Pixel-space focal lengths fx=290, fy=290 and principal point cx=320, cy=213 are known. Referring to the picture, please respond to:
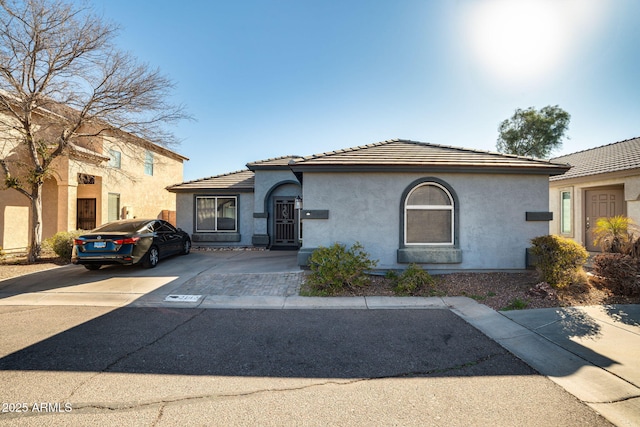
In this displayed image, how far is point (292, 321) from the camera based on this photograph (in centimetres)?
511

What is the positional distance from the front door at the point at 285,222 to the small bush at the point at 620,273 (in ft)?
34.1

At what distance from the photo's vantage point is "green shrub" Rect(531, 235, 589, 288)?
6348mm

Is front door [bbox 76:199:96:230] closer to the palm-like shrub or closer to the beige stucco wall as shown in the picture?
the beige stucco wall

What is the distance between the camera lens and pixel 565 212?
1341 cm

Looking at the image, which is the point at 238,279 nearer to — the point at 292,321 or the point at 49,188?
the point at 292,321

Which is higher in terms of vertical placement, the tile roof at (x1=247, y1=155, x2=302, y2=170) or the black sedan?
the tile roof at (x1=247, y1=155, x2=302, y2=170)

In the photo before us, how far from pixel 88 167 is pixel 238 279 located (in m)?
11.4

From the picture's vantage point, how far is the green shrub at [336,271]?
6723mm

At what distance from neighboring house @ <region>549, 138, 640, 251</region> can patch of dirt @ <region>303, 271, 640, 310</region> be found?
20.8ft

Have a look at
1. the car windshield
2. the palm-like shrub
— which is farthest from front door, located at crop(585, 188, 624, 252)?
the car windshield

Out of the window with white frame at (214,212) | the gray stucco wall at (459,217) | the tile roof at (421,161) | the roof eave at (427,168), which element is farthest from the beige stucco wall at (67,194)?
the gray stucco wall at (459,217)

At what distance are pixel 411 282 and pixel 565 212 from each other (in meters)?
11.5

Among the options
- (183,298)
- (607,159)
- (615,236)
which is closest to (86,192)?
(183,298)

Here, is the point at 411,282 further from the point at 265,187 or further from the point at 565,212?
the point at 565,212
